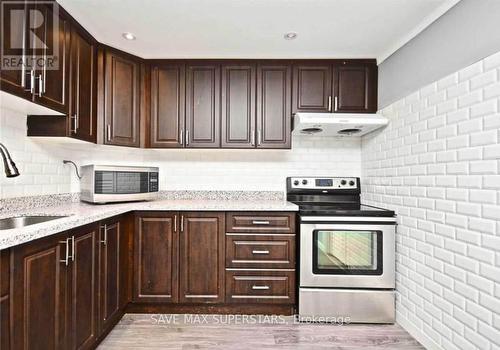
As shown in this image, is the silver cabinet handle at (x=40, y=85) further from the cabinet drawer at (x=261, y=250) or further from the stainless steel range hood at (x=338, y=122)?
the stainless steel range hood at (x=338, y=122)

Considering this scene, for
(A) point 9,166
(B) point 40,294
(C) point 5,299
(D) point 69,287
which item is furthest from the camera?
(D) point 69,287

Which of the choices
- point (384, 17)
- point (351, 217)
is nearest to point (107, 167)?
point (351, 217)

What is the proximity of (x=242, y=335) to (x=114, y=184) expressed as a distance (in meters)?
1.58

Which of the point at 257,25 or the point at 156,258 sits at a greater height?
the point at 257,25

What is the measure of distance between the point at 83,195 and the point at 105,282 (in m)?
0.87

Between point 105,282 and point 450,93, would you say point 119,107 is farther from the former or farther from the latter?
point 450,93

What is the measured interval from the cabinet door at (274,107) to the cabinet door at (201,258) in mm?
908

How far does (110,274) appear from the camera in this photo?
2.10 meters

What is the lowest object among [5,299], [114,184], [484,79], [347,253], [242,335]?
[242,335]

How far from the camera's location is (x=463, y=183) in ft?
5.45

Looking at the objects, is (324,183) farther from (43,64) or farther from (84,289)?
(43,64)

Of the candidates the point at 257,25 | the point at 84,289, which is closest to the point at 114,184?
the point at 84,289

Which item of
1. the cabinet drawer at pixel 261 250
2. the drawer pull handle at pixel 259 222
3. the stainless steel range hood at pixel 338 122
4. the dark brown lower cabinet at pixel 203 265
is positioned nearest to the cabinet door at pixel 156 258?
the dark brown lower cabinet at pixel 203 265

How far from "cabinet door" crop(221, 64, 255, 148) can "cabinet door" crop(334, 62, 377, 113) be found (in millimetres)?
823
